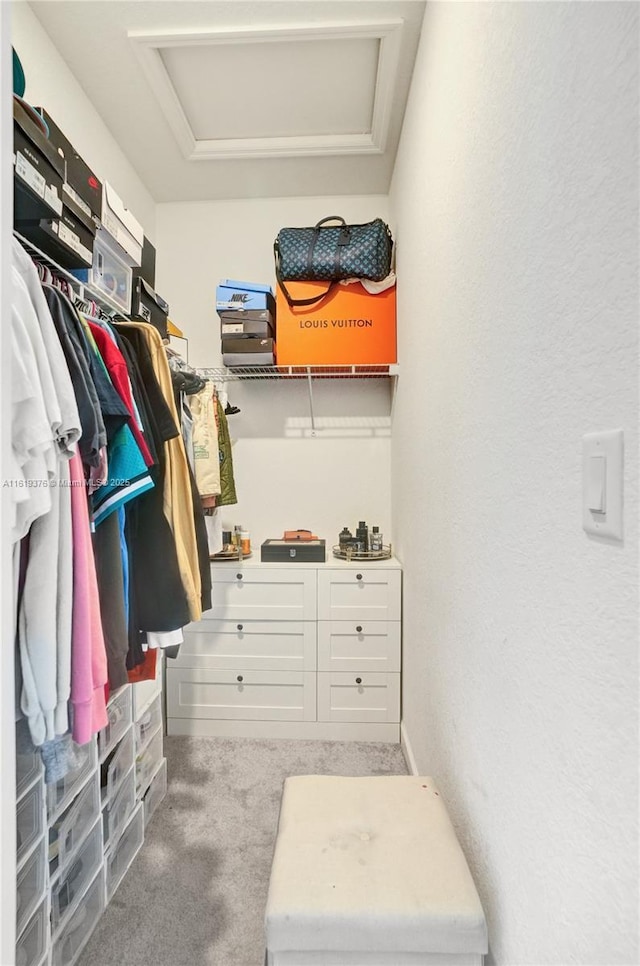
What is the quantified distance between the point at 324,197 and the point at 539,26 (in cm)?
211

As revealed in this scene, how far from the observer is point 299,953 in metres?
0.73

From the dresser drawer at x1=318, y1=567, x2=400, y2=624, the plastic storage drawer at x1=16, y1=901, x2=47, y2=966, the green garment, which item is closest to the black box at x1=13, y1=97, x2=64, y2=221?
the green garment

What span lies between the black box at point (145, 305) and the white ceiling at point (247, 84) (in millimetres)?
883

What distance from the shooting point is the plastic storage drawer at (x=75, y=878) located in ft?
3.51

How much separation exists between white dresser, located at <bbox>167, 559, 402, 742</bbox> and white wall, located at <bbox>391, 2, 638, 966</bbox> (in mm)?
878

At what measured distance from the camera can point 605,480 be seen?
488mm

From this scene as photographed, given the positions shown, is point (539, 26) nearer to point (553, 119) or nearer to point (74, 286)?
point (553, 119)

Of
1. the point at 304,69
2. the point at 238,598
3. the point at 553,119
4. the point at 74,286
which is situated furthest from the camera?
the point at 238,598

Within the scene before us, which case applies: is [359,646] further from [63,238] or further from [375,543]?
[63,238]

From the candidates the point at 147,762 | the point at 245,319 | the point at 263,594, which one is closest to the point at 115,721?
the point at 147,762

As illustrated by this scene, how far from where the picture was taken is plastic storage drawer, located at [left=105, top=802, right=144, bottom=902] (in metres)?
1.31

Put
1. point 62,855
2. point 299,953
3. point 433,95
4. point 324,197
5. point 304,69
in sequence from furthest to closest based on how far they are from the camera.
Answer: point 324,197 < point 304,69 < point 433,95 < point 62,855 < point 299,953

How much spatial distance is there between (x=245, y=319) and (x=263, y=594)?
4.40 ft

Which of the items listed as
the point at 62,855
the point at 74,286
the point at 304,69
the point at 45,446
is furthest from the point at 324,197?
the point at 62,855
